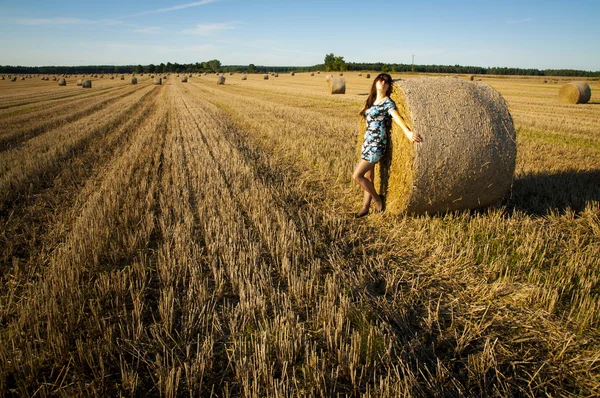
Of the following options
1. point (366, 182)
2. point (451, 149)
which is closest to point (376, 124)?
point (366, 182)

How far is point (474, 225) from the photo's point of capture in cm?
464

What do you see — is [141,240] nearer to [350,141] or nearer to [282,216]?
[282,216]

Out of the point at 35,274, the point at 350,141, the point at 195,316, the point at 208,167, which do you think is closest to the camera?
the point at 195,316

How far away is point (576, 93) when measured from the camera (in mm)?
21375

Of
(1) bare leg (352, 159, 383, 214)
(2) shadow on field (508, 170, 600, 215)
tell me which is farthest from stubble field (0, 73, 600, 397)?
(1) bare leg (352, 159, 383, 214)

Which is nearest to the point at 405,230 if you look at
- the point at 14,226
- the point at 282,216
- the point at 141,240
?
the point at 282,216

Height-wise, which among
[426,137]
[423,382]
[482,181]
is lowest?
[423,382]

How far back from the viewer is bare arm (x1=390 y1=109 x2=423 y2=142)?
14.8ft

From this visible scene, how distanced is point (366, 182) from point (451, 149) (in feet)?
4.11

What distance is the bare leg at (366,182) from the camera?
5102 mm

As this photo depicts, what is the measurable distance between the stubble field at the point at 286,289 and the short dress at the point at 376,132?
37.6 inches

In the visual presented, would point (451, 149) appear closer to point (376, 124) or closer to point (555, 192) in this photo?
point (376, 124)

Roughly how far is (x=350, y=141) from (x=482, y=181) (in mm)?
5814

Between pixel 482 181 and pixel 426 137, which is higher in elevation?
pixel 426 137
